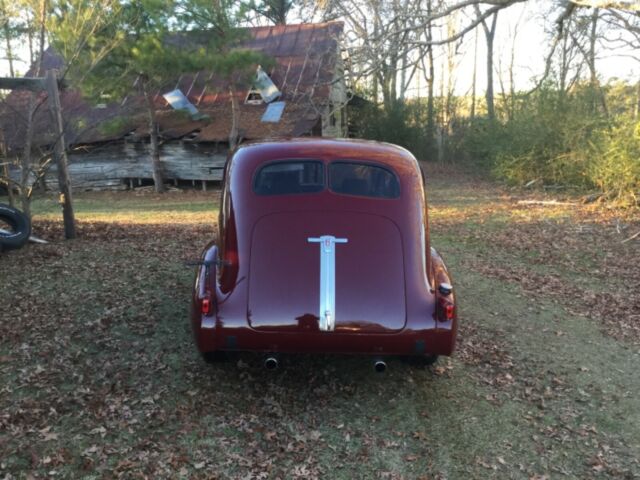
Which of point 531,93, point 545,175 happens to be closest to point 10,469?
point 545,175

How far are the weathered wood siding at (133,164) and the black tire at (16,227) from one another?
13419 millimetres

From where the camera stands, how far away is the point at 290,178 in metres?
4.61

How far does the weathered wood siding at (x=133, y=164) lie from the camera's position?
2170 cm

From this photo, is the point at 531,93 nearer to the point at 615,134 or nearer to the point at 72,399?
the point at 615,134

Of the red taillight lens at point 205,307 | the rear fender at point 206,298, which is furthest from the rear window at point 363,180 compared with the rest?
the red taillight lens at point 205,307

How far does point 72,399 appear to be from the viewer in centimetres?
409

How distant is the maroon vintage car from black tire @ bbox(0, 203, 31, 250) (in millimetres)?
4678

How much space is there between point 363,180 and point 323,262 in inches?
35.5

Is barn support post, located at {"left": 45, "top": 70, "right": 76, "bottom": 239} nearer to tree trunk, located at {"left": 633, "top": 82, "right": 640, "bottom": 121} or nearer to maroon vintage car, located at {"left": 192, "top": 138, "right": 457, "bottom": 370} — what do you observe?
maroon vintage car, located at {"left": 192, "top": 138, "right": 457, "bottom": 370}

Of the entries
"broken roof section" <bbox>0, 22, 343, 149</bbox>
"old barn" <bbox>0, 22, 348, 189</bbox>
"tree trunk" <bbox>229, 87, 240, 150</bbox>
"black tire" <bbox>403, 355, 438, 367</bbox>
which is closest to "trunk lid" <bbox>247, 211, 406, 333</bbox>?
"black tire" <bbox>403, 355, 438, 367</bbox>

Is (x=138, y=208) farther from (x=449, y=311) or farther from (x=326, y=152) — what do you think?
(x=449, y=311)

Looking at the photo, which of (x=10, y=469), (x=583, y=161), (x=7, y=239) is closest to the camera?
(x=10, y=469)

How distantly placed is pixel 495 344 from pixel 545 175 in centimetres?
1509

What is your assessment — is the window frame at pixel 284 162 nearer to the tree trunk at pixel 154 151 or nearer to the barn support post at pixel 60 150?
the barn support post at pixel 60 150
